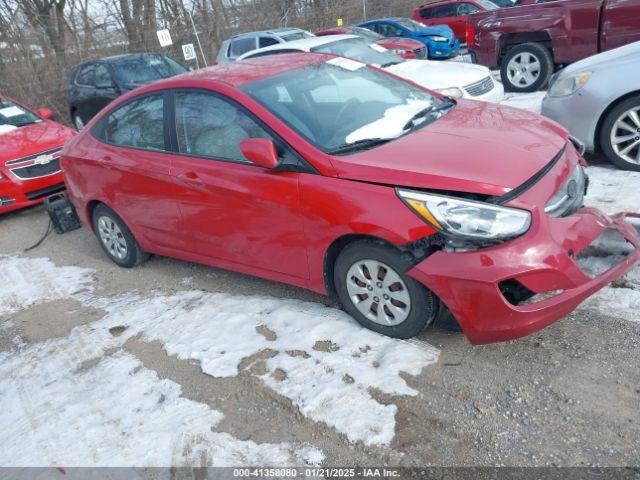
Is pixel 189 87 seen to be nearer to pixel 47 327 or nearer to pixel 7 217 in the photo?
pixel 47 327

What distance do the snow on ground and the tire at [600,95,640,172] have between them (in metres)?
3.22

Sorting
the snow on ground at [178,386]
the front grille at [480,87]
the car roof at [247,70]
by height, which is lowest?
the snow on ground at [178,386]

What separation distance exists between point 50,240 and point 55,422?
12.7 ft

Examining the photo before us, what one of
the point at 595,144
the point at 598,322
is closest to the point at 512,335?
the point at 598,322

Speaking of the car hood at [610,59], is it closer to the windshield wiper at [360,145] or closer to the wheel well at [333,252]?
the windshield wiper at [360,145]

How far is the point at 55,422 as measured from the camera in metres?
3.24

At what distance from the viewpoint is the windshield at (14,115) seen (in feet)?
27.4

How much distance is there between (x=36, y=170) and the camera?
291 inches

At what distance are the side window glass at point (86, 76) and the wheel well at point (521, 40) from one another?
8230mm

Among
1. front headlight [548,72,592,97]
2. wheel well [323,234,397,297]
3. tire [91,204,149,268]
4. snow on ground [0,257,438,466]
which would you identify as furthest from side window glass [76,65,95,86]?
wheel well [323,234,397,297]

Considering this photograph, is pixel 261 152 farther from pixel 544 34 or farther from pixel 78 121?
pixel 78 121

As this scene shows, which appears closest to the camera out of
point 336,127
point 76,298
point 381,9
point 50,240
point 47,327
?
point 336,127

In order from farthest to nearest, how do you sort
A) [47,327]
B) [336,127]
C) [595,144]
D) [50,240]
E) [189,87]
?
[50,240]
[595,144]
[47,327]
[189,87]
[336,127]

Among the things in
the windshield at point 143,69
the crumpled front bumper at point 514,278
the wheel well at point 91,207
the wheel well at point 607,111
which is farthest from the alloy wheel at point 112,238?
the windshield at point 143,69
